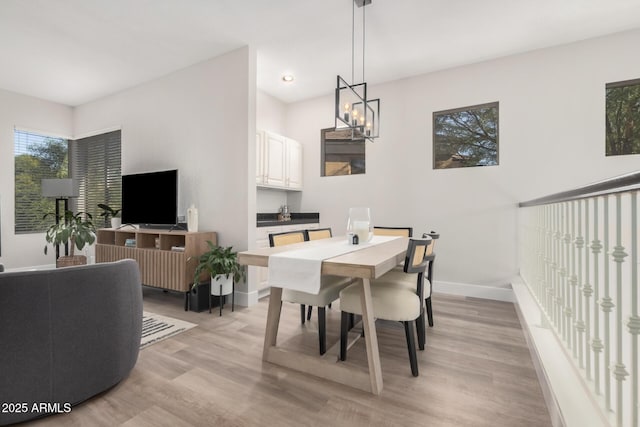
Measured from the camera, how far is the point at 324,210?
4.65m

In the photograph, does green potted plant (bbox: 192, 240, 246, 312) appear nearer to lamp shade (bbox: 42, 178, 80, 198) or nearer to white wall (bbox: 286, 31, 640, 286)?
white wall (bbox: 286, 31, 640, 286)

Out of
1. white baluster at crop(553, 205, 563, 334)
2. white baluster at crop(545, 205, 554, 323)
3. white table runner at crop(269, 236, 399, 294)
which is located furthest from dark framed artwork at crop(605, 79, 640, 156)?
white table runner at crop(269, 236, 399, 294)

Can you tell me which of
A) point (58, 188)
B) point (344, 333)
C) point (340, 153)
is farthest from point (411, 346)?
point (58, 188)

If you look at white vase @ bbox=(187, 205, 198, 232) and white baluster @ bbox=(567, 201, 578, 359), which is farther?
white vase @ bbox=(187, 205, 198, 232)

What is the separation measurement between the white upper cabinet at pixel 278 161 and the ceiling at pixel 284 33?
0.88m

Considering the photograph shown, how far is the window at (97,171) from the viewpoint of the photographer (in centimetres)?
478

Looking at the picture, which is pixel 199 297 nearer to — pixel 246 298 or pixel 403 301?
pixel 246 298

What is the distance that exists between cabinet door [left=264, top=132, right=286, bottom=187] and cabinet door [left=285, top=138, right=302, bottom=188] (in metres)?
0.12

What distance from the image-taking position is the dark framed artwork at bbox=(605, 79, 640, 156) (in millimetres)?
3025

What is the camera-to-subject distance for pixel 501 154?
354cm

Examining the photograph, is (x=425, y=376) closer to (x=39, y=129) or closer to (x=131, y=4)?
(x=131, y=4)

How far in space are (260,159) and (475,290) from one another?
312 cm

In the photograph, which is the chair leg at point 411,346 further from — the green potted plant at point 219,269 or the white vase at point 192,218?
the white vase at point 192,218

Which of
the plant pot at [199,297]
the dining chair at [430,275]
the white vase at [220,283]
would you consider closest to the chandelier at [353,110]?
the dining chair at [430,275]
